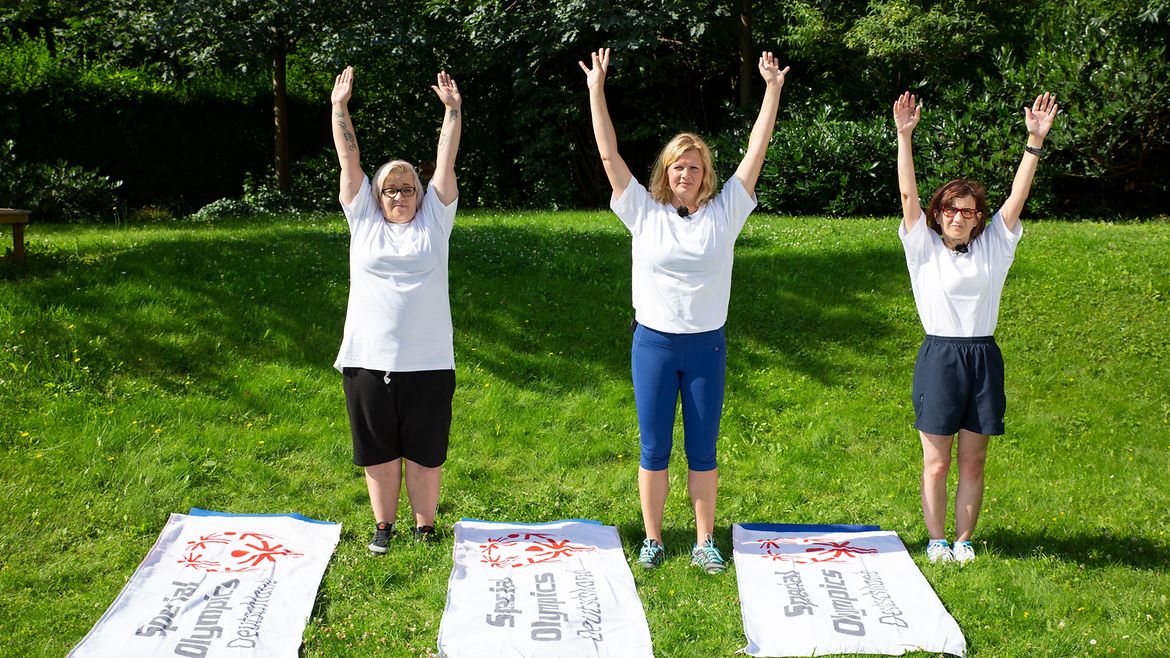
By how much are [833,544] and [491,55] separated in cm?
1239

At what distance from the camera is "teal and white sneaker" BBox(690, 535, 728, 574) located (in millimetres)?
4641

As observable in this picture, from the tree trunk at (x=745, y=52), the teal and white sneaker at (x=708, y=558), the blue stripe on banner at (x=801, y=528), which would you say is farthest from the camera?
the tree trunk at (x=745, y=52)

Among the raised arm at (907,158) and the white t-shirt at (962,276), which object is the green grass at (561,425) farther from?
the raised arm at (907,158)

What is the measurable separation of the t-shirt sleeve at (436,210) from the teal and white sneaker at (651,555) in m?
1.84

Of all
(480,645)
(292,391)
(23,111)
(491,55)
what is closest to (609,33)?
(491,55)

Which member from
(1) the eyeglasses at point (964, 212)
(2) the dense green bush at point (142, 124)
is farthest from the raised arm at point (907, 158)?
(2) the dense green bush at point (142, 124)

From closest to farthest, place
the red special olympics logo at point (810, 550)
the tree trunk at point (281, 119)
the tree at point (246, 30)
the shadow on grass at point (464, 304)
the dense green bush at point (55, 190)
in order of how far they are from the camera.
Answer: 1. the red special olympics logo at point (810, 550)
2. the shadow on grass at point (464, 304)
3. the dense green bush at point (55, 190)
4. the tree at point (246, 30)
5. the tree trunk at point (281, 119)

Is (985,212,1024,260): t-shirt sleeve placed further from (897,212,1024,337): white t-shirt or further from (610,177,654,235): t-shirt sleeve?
(610,177,654,235): t-shirt sleeve

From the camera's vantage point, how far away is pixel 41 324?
6.98m

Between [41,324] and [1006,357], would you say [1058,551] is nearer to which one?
[1006,357]

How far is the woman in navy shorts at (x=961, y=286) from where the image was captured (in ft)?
14.5

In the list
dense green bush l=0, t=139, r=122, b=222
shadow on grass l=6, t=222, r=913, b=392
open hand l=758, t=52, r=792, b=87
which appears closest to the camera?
open hand l=758, t=52, r=792, b=87

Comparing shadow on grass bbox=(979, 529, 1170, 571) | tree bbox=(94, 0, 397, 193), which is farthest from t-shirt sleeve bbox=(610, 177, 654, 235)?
tree bbox=(94, 0, 397, 193)

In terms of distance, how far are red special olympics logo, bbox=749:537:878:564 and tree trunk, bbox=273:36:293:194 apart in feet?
41.2
